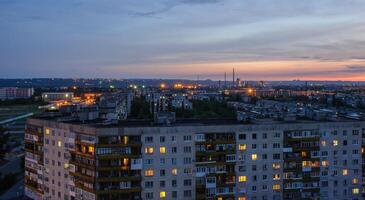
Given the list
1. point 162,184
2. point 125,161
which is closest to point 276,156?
point 162,184

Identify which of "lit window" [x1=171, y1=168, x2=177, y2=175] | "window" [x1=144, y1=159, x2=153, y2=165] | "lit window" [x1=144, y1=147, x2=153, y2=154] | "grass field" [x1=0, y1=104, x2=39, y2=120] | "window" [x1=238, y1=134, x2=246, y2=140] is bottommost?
"grass field" [x1=0, y1=104, x2=39, y2=120]

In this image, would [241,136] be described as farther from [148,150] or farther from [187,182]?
[148,150]

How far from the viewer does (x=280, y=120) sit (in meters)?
29.2

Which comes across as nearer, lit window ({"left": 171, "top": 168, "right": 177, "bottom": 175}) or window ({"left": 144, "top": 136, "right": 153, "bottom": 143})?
window ({"left": 144, "top": 136, "right": 153, "bottom": 143})

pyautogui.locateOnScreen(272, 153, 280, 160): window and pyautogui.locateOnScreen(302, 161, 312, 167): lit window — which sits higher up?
pyautogui.locateOnScreen(272, 153, 280, 160): window

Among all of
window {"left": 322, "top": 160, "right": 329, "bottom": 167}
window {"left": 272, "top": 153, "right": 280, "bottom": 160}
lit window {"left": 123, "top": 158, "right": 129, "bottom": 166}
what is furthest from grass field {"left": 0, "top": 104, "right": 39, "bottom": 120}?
window {"left": 322, "top": 160, "right": 329, "bottom": 167}

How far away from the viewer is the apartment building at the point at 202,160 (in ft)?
80.1

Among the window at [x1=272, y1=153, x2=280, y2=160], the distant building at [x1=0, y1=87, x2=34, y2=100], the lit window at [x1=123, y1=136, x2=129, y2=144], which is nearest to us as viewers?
the lit window at [x1=123, y1=136, x2=129, y2=144]

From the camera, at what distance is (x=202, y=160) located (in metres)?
25.6

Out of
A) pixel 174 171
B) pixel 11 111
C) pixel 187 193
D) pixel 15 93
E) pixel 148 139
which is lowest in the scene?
pixel 11 111

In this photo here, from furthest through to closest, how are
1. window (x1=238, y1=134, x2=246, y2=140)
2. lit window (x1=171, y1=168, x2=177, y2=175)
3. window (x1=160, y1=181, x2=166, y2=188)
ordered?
window (x1=238, y1=134, x2=246, y2=140)
lit window (x1=171, y1=168, x2=177, y2=175)
window (x1=160, y1=181, x2=166, y2=188)

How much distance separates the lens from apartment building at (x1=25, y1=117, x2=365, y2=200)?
961 inches

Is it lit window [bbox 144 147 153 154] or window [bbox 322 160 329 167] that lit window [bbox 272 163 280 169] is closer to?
window [bbox 322 160 329 167]

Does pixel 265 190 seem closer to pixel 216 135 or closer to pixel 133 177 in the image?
pixel 216 135
